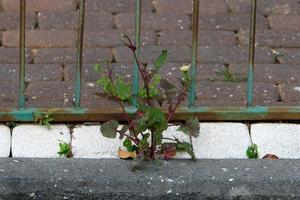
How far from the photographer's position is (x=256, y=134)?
459 cm

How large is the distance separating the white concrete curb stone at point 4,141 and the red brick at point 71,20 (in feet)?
4.02

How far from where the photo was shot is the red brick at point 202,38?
5531 mm

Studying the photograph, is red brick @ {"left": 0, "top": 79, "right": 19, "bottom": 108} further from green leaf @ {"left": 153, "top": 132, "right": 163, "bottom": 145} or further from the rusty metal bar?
green leaf @ {"left": 153, "top": 132, "right": 163, "bottom": 145}

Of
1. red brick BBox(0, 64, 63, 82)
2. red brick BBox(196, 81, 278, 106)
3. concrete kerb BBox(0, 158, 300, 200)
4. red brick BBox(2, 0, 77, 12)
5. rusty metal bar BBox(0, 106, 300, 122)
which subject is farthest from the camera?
red brick BBox(2, 0, 77, 12)

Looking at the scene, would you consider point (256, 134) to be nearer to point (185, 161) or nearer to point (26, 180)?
point (185, 161)

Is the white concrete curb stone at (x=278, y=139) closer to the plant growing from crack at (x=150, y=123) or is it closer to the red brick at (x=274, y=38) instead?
the plant growing from crack at (x=150, y=123)

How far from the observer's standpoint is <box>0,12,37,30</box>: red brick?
5.66m

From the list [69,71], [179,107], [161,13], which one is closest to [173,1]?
[161,13]

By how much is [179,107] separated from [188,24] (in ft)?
3.99

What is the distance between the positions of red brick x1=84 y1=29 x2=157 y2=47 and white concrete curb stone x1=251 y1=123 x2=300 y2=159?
1.09m

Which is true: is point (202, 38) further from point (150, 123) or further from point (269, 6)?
point (150, 123)

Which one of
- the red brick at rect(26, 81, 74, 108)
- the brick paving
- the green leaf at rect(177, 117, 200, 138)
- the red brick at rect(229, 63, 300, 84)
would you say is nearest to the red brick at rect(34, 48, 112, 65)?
the brick paving

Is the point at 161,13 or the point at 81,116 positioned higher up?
the point at 161,13

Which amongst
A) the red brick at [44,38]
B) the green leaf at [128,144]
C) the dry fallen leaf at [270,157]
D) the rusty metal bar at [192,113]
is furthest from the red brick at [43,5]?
the dry fallen leaf at [270,157]
